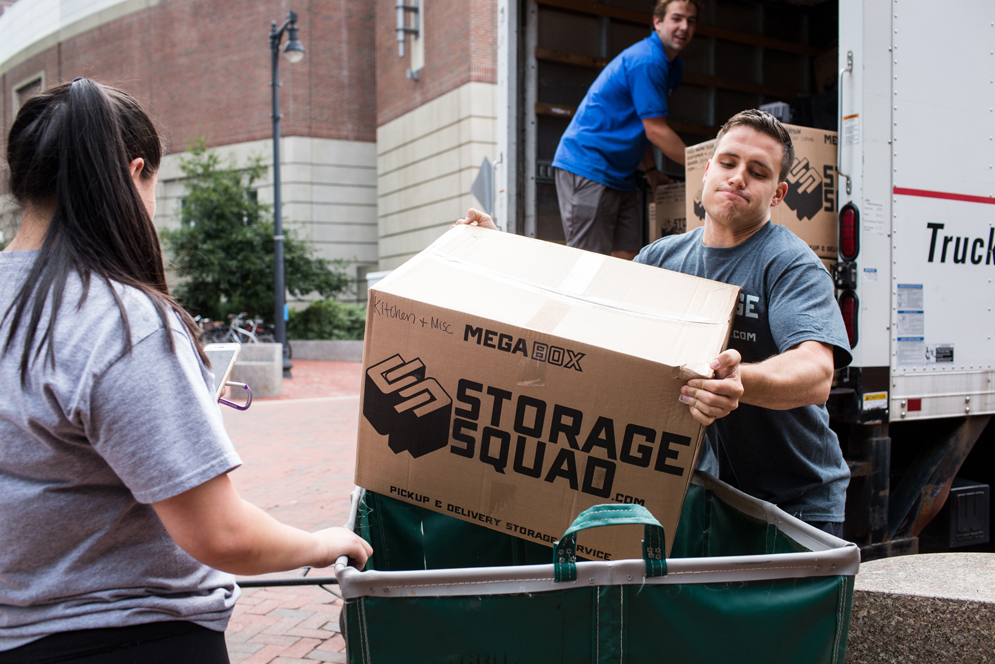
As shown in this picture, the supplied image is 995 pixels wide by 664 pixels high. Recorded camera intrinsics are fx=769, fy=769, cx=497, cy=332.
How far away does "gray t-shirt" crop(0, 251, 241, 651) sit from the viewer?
1.08 m

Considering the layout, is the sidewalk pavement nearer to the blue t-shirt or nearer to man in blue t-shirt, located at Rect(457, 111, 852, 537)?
man in blue t-shirt, located at Rect(457, 111, 852, 537)

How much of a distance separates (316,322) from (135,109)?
18.7 metres

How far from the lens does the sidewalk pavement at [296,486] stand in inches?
132

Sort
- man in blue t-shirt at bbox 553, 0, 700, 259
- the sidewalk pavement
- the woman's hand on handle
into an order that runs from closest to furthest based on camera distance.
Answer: the woman's hand on handle
the sidewalk pavement
man in blue t-shirt at bbox 553, 0, 700, 259

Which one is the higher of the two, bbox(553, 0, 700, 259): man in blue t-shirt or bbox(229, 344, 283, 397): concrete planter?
bbox(553, 0, 700, 259): man in blue t-shirt

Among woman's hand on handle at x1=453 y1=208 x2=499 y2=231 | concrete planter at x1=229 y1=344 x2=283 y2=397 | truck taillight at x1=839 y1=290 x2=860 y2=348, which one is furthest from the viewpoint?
concrete planter at x1=229 y1=344 x2=283 y2=397

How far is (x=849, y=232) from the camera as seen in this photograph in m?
2.99

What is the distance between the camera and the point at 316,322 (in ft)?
64.0

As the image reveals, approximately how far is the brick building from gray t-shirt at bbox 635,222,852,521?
17807 millimetres

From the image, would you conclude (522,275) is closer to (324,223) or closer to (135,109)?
(135,109)

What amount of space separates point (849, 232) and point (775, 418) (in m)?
1.33

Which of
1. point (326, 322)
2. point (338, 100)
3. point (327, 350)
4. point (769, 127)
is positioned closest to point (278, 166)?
point (327, 350)

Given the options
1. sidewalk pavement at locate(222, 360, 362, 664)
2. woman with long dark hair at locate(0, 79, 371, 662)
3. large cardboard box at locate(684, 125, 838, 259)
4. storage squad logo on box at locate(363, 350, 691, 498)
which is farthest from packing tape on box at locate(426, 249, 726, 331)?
sidewalk pavement at locate(222, 360, 362, 664)

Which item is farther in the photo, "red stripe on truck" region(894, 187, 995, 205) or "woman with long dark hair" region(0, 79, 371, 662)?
"red stripe on truck" region(894, 187, 995, 205)
